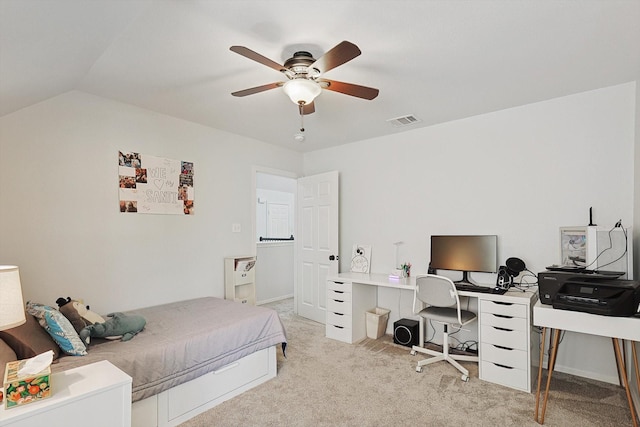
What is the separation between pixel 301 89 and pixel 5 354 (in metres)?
2.09

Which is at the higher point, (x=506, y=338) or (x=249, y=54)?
(x=249, y=54)

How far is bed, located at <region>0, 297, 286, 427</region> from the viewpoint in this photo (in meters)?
1.99

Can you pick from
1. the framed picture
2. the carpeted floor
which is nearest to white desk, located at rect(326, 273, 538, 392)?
the carpeted floor

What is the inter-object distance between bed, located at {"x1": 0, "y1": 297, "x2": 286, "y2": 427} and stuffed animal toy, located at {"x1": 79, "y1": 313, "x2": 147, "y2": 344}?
0.16 feet

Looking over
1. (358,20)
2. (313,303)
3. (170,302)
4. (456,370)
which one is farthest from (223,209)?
(456,370)

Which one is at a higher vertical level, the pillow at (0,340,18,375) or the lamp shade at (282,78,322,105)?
the lamp shade at (282,78,322,105)

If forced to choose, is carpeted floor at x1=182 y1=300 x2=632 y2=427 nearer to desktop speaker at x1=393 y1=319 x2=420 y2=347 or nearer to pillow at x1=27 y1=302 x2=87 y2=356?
desktop speaker at x1=393 y1=319 x2=420 y2=347

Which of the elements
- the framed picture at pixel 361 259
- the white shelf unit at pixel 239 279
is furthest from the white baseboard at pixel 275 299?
the framed picture at pixel 361 259

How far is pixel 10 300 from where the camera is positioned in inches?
53.6

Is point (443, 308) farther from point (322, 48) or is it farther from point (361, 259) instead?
point (322, 48)

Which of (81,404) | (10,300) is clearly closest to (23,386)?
(81,404)

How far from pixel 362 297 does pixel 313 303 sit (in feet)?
3.15

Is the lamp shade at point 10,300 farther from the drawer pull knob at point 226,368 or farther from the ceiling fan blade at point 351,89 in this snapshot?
the ceiling fan blade at point 351,89

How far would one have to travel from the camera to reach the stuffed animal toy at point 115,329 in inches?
84.3
